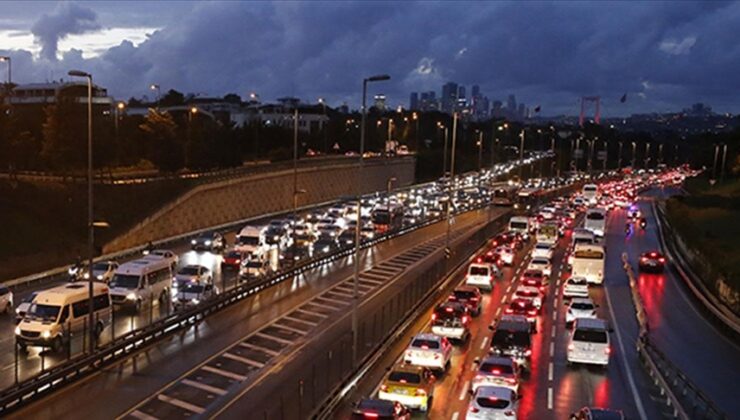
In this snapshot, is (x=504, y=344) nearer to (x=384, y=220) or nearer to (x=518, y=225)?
(x=518, y=225)

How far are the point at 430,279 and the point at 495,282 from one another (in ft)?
26.9

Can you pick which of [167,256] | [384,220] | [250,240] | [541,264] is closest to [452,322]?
[167,256]

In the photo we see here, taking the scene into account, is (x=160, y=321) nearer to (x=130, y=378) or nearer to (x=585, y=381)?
(x=130, y=378)

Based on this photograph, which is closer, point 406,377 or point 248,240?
point 406,377

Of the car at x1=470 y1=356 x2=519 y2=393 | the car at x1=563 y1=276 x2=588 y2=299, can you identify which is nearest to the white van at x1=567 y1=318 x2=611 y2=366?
the car at x1=470 y1=356 x2=519 y2=393

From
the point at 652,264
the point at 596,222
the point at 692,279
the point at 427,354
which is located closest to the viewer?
the point at 427,354

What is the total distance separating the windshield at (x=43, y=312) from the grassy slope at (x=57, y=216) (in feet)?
63.0

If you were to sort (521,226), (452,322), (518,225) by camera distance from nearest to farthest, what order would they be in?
(452,322), (521,226), (518,225)

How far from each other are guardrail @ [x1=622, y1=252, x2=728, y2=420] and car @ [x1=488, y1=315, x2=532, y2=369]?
4.38 meters

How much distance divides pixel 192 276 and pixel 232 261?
27.8 ft

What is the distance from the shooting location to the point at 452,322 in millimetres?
34000

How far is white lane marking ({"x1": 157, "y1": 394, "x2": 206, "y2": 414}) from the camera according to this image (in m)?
23.7

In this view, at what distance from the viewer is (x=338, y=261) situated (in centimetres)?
5834

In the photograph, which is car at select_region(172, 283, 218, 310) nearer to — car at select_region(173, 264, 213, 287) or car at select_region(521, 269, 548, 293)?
car at select_region(173, 264, 213, 287)
